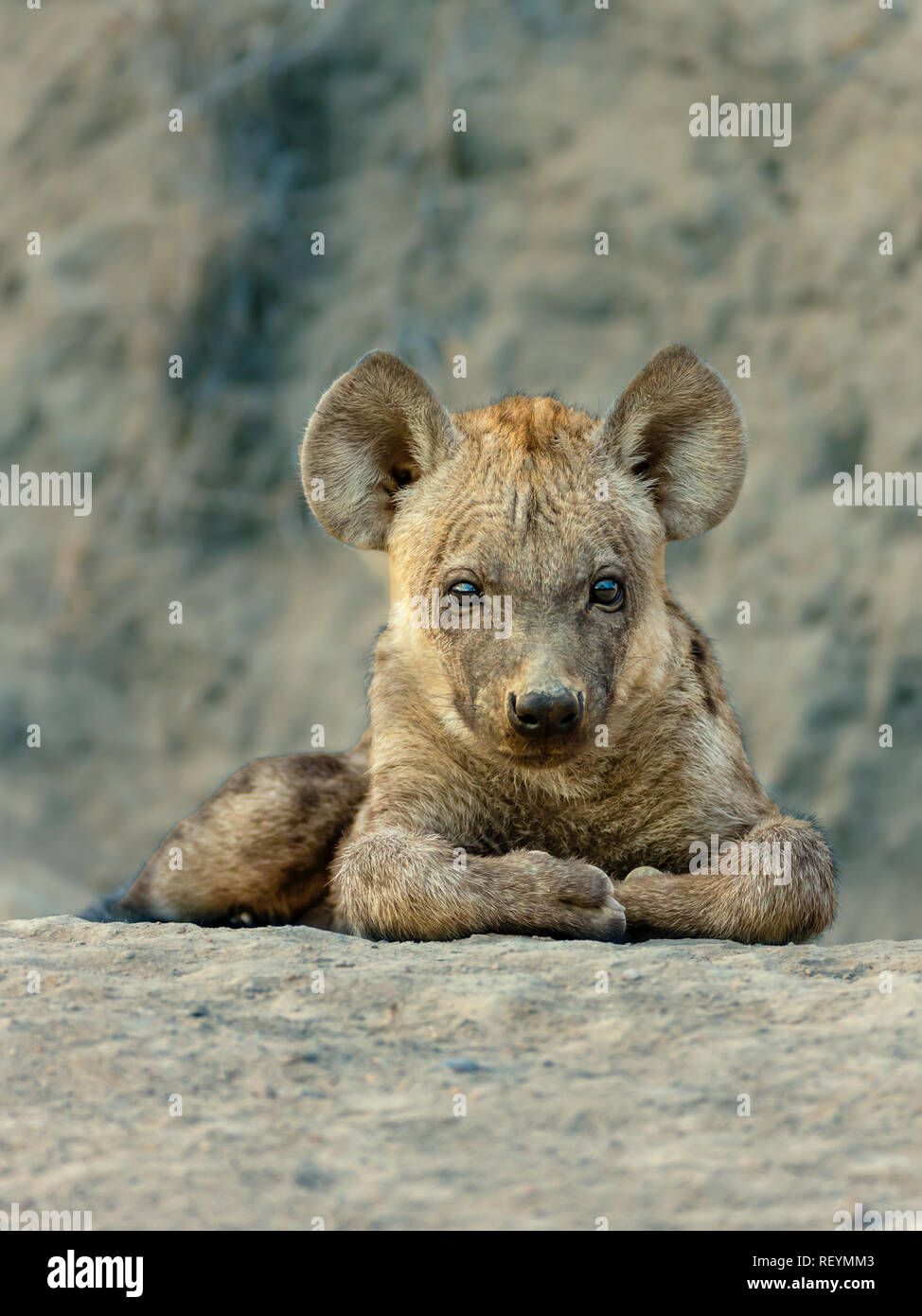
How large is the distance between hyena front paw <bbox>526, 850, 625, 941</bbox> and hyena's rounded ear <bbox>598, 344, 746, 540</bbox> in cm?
123

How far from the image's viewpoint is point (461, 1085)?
2746 millimetres

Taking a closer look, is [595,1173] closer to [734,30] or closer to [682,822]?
[682,822]

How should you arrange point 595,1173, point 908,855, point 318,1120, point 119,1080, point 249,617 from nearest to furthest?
point 595,1173
point 318,1120
point 119,1080
point 908,855
point 249,617

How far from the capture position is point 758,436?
29.6 ft

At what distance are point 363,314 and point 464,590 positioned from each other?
5.96 m

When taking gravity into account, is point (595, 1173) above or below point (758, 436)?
below

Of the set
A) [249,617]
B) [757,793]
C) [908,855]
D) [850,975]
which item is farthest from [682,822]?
[249,617]

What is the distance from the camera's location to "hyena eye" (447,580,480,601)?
4234mm

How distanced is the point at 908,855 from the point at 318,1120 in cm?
651
